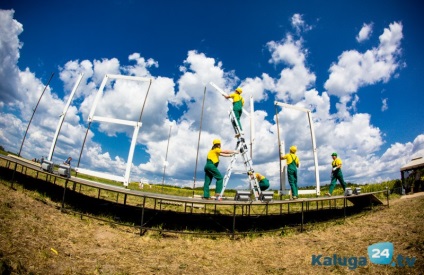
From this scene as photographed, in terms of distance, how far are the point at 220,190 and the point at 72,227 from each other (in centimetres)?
504

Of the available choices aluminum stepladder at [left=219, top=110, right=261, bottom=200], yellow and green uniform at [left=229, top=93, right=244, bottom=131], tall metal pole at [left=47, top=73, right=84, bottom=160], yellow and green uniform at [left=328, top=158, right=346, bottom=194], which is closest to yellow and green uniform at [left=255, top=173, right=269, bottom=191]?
aluminum stepladder at [left=219, top=110, right=261, bottom=200]

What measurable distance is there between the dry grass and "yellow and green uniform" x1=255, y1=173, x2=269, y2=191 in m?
1.94

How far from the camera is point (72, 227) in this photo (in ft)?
23.2

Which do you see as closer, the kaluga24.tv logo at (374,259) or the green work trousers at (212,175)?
the kaluga24.tv logo at (374,259)

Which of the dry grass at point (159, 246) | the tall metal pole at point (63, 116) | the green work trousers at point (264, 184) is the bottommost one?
the dry grass at point (159, 246)

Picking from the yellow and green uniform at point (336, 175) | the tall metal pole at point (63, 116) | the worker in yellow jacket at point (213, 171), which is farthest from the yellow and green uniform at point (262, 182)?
the tall metal pole at point (63, 116)

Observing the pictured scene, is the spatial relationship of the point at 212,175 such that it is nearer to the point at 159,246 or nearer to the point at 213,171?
the point at 213,171

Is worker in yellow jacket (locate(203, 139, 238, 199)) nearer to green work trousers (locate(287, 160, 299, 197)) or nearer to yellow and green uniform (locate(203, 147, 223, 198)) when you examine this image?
yellow and green uniform (locate(203, 147, 223, 198))

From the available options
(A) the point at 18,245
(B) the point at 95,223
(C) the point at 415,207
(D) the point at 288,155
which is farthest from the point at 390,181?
(A) the point at 18,245

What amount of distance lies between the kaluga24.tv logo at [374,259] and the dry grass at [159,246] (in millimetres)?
170

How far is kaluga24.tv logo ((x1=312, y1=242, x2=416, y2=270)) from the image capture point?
555 centimetres

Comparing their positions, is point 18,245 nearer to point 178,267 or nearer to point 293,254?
point 178,267

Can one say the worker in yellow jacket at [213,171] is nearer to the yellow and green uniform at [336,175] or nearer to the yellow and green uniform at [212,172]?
the yellow and green uniform at [212,172]

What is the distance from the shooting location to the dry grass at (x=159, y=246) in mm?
5043
